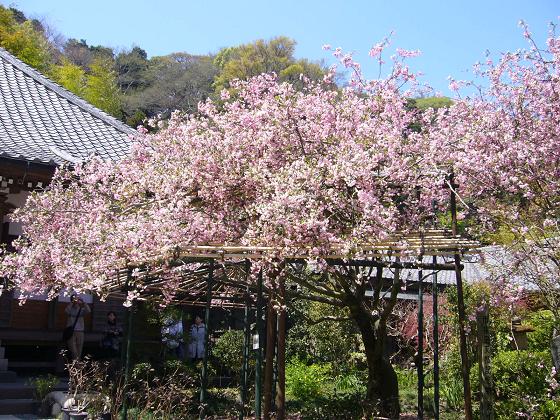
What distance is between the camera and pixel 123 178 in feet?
22.6

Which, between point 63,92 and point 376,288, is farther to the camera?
point 63,92

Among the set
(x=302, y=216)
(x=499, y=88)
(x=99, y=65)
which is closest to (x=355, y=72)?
(x=499, y=88)

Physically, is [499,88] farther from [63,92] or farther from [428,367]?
[63,92]

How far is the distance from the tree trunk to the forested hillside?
27.3 meters

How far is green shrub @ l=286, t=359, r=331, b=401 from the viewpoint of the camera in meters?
10.4

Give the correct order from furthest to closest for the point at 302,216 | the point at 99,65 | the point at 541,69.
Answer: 1. the point at 99,65
2. the point at 541,69
3. the point at 302,216

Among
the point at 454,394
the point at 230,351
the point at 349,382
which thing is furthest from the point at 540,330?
the point at 230,351

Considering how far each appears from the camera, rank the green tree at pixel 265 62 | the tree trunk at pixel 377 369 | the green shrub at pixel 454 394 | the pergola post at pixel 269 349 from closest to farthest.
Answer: the pergola post at pixel 269 349 < the tree trunk at pixel 377 369 < the green shrub at pixel 454 394 < the green tree at pixel 265 62

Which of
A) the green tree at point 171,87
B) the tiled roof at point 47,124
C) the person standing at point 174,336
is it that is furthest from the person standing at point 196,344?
the green tree at point 171,87

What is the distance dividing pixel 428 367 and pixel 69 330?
726 centimetres

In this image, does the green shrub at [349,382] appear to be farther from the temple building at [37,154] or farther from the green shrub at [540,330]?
the temple building at [37,154]

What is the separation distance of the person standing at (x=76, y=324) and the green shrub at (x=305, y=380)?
11.9ft

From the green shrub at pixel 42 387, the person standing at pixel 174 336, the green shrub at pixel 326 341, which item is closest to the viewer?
the green shrub at pixel 42 387

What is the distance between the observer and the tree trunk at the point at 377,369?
24.4ft
